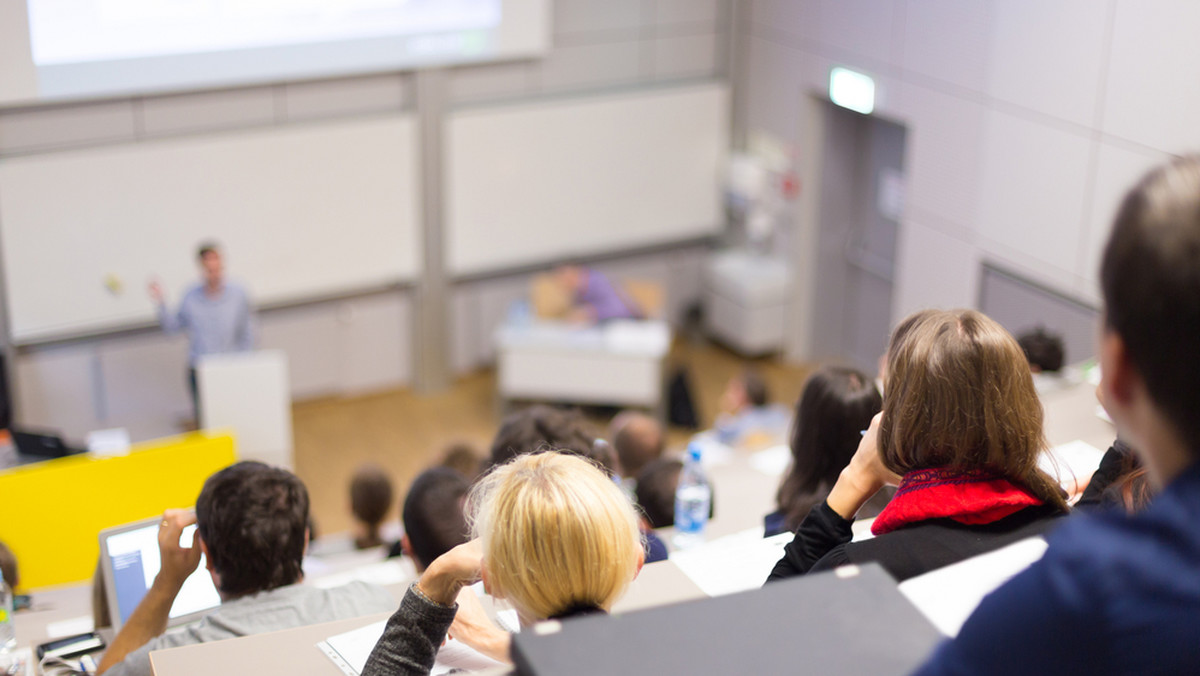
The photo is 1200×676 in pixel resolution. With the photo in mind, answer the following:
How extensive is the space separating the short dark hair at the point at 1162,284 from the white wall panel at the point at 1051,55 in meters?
5.18

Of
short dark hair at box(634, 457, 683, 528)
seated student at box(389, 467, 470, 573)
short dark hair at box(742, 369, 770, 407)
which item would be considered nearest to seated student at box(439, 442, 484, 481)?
short dark hair at box(634, 457, 683, 528)

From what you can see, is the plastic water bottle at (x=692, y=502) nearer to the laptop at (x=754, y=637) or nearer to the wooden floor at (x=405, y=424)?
the laptop at (x=754, y=637)

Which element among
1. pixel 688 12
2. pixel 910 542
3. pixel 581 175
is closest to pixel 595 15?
pixel 688 12

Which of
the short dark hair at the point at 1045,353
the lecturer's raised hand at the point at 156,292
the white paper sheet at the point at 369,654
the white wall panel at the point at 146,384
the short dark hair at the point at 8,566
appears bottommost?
the white wall panel at the point at 146,384

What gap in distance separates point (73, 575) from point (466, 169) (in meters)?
4.07

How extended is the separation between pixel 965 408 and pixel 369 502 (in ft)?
11.1

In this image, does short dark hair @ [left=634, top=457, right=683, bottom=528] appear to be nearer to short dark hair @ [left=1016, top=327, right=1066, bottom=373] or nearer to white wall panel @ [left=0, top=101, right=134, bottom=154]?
short dark hair @ [left=1016, top=327, right=1066, bottom=373]

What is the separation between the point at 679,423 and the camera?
7586 mm

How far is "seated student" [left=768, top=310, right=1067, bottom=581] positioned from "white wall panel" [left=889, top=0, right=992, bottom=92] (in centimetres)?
503

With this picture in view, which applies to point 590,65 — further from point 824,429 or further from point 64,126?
point 824,429

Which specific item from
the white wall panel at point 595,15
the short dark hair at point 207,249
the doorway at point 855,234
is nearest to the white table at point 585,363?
the doorway at point 855,234

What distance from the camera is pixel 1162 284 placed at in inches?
34.0

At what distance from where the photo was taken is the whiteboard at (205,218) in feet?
21.4

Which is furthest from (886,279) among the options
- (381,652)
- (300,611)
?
(381,652)
